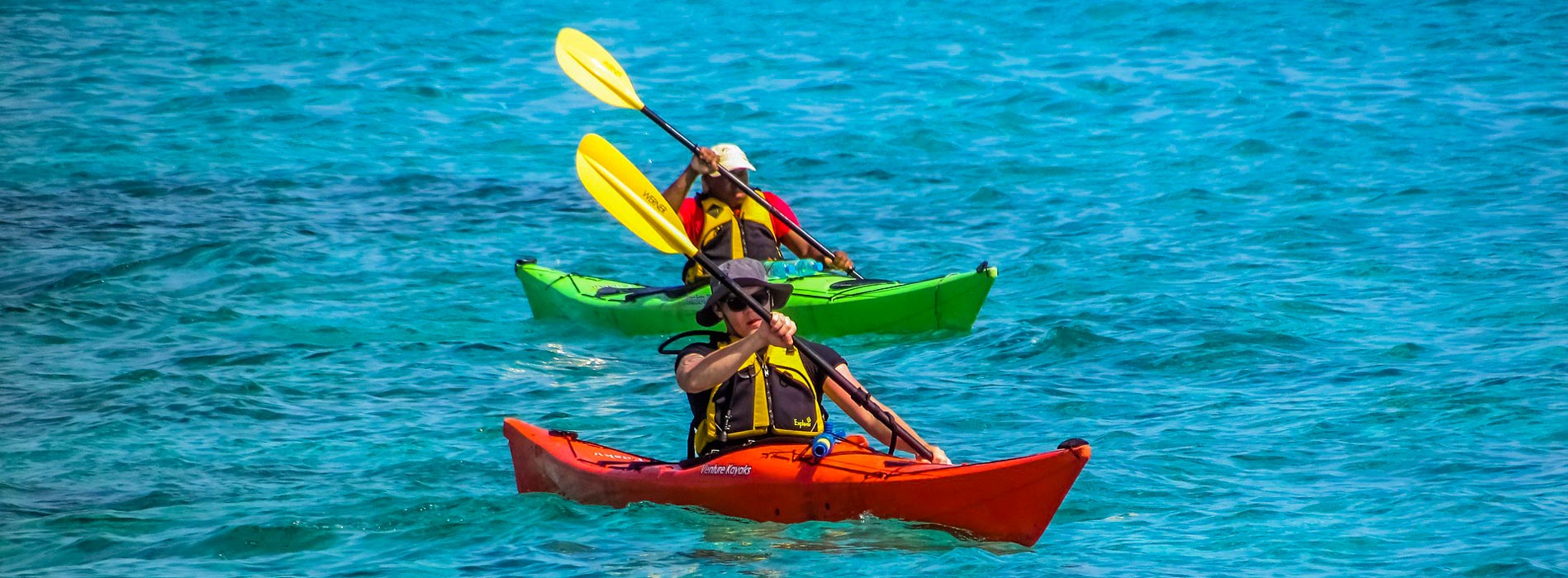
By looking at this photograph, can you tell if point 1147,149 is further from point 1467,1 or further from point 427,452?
point 427,452

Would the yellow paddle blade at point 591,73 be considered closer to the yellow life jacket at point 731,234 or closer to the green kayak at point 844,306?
the yellow life jacket at point 731,234

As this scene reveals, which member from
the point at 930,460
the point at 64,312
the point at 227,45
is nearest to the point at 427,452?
the point at 930,460

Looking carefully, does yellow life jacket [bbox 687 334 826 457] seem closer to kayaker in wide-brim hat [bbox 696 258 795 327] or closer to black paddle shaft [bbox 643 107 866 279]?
kayaker in wide-brim hat [bbox 696 258 795 327]

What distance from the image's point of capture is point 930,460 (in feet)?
19.6

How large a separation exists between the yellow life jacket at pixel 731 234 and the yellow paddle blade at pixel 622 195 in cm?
266

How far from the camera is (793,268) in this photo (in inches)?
389

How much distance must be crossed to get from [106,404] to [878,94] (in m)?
11.4

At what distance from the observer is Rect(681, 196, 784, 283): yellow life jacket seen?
31.2 ft

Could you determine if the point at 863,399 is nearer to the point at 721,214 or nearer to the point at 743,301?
the point at 743,301

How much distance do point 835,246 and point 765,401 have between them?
253 inches

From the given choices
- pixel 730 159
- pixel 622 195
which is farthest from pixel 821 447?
pixel 730 159

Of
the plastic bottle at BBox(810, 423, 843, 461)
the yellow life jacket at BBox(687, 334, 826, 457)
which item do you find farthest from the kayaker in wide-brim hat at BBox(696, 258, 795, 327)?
the plastic bottle at BBox(810, 423, 843, 461)

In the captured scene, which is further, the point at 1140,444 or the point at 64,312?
the point at 64,312

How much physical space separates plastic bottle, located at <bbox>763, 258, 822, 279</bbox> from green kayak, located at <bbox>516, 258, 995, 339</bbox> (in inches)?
1.5
